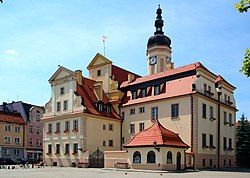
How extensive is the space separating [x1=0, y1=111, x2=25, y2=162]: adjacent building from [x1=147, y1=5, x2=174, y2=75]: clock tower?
89.4 feet

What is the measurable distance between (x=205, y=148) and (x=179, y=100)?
6018 mm

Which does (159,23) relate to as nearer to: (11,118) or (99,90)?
(99,90)

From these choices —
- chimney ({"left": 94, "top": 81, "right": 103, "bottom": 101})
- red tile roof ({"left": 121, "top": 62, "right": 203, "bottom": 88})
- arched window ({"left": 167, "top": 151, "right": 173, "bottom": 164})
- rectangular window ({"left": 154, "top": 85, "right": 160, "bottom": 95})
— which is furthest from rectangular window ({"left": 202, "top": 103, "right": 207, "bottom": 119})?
chimney ({"left": 94, "top": 81, "right": 103, "bottom": 101})

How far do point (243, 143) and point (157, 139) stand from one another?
21.1 m

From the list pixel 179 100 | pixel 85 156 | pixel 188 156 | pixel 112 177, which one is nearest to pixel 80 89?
pixel 85 156

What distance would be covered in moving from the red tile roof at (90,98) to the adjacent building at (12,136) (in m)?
23.4

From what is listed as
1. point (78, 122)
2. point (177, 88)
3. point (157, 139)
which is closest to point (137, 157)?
point (157, 139)

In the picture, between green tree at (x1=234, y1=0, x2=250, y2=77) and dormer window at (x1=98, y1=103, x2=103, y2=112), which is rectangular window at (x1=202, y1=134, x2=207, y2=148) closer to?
dormer window at (x1=98, y1=103, x2=103, y2=112)

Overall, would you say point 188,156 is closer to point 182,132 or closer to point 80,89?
point 182,132

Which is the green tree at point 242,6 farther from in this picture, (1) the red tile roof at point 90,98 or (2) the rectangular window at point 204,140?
(1) the red tile roof at point 90,98

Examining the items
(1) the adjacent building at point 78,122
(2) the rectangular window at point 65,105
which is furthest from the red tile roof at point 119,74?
(2) the rectangular window at point 65,105

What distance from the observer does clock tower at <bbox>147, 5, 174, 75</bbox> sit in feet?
201

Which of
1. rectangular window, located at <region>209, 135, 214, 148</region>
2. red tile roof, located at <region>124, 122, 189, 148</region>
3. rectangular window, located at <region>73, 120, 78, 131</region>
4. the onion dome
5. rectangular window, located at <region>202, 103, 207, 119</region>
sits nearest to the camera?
red tile roof, located at <region>124, 122, 189, 148</region>

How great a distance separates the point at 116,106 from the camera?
52.3m
